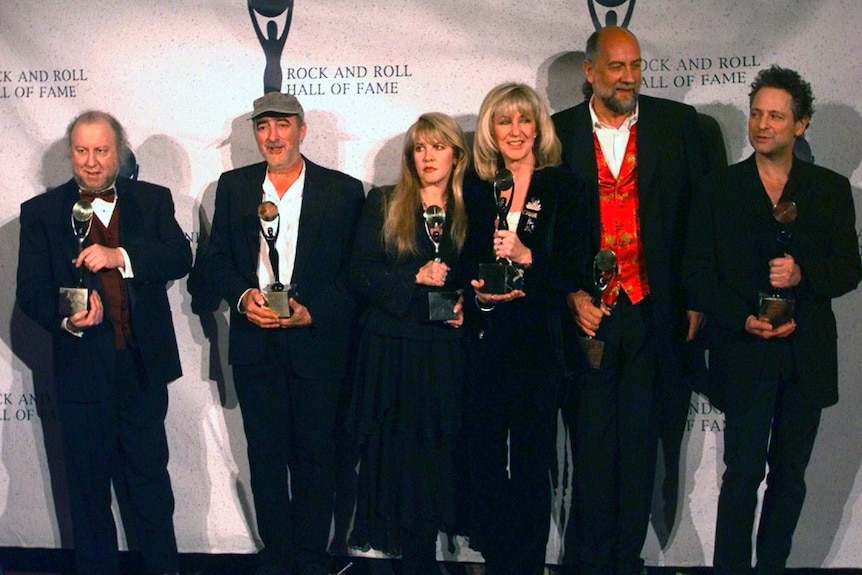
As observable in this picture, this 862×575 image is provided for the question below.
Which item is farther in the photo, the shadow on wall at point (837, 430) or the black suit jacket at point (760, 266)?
the shadow on wall at point (837, 430)

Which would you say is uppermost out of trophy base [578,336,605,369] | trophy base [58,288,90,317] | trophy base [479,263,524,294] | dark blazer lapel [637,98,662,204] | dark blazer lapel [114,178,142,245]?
dark blazer lapel [637,98,662,204]

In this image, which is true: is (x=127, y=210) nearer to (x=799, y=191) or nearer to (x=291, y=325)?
(x=291, y=325)

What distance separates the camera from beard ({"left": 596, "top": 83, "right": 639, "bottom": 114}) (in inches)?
141

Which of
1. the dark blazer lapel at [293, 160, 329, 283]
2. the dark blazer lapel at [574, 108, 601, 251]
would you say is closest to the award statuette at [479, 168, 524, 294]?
the dark blazer lapel at [574, 108, 601, 251]

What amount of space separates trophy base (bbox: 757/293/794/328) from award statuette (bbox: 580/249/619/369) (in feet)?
1.68

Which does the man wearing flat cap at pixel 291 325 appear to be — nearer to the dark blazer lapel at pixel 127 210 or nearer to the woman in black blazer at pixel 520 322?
the dark blazer lapel at pixel 127 210

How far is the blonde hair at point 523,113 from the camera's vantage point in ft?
11.4

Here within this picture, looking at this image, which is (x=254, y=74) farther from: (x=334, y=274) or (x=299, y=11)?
(x=334, y=274)

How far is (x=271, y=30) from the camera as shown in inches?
168

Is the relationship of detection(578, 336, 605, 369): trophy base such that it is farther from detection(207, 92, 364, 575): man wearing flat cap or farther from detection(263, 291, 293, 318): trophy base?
detection(263, 291, 293, 318): trophy base

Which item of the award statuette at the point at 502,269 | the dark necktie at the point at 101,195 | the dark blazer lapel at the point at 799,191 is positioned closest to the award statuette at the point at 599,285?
the award statuette at the point at 502,269

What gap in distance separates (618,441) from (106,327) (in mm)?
1993

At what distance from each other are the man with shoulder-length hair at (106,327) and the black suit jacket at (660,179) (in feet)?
5.24

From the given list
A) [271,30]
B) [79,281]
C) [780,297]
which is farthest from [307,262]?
[780,297]
